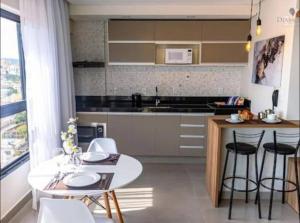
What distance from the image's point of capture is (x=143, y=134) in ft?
13.6

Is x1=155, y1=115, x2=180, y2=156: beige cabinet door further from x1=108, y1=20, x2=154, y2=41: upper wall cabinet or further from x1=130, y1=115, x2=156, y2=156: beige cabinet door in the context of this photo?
x1=108, y1=20, x2=154, y2=41: upper wall cabinet

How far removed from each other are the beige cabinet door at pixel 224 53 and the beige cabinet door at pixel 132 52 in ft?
2.76

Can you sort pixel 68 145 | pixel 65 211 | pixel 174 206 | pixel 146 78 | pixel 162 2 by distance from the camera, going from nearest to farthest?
pixel 65 211 → pixel 68 145 → pixel 174 206 → pixel 162 2 → pixel 146 78

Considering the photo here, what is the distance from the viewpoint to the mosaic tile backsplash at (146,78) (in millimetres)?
4562

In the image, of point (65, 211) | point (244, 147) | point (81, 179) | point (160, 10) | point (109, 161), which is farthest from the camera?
point (160, 10)

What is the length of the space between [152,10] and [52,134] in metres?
2.30

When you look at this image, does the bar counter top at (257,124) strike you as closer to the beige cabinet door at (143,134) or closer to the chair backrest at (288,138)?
the chair backrest at (288,138)

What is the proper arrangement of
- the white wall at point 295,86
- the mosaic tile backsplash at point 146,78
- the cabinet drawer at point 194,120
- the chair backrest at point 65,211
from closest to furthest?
the chair backrest at point 65,211, the white wall at point 295,86, the cabinet drawer at point 194,120, the mosaic tile backsplash at point 146,78

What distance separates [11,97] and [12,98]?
0.02m

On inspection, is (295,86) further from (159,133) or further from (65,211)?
(65,211)

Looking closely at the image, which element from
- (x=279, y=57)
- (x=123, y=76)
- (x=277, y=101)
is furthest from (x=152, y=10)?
(x=277, y=101)

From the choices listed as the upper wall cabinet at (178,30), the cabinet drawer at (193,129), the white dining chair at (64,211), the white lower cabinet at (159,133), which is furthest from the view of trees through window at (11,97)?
the cabinet drawer at (193,129)

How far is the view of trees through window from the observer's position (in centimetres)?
265

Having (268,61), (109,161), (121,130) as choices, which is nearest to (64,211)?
(109,161)
